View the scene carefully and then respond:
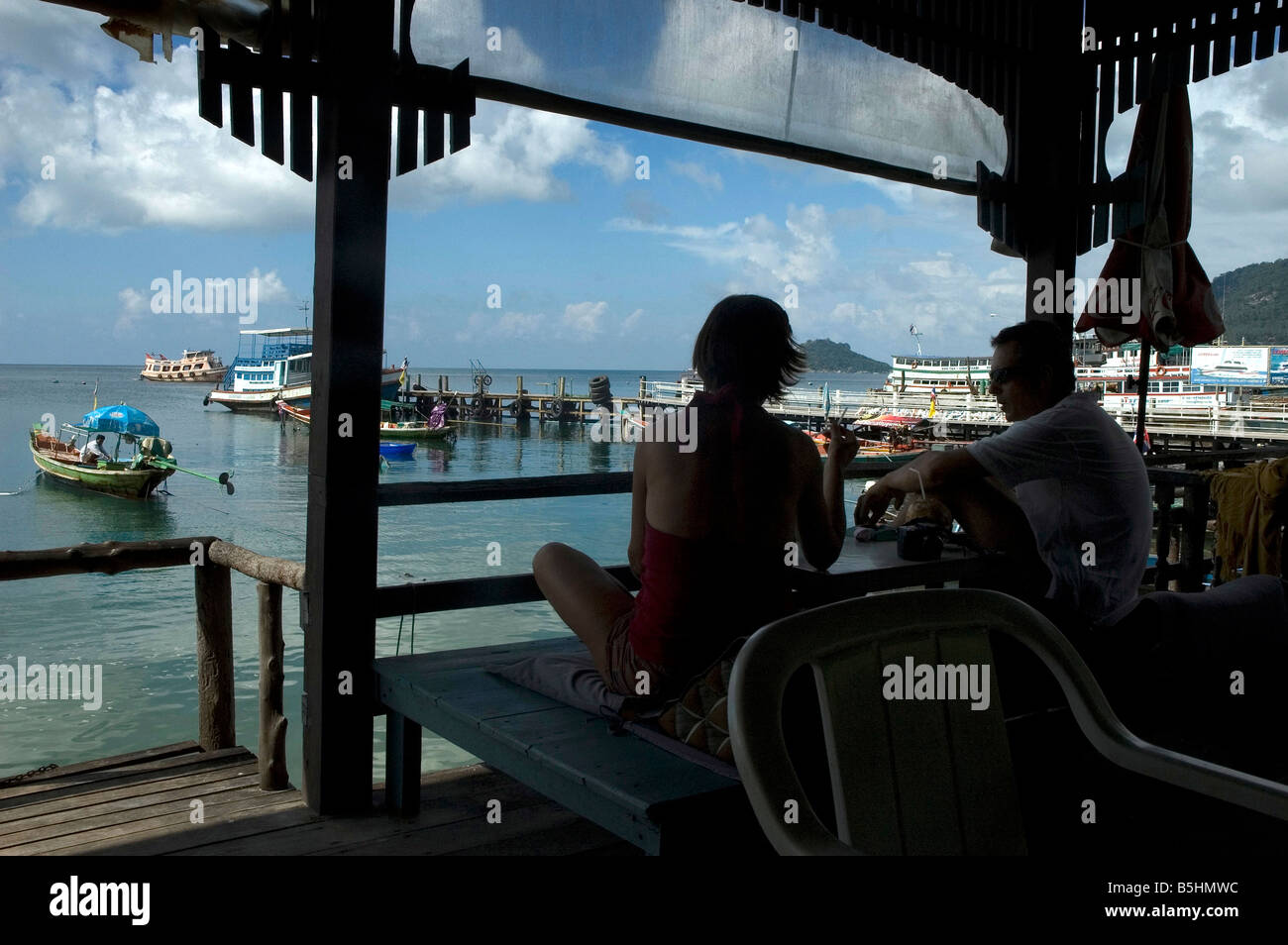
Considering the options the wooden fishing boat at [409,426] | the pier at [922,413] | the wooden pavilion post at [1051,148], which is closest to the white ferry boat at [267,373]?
the pier at [922,413]

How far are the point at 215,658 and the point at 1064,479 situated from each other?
2.99 metres

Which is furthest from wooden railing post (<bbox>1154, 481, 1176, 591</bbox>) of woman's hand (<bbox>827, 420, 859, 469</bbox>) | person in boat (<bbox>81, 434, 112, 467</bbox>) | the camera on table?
person in boat (<bbox>81, 434, 112, 467</bbox>)

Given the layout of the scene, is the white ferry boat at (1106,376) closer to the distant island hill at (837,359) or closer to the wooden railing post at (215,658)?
the distant island hill at (837,359)

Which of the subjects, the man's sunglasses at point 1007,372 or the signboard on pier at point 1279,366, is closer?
the man's sunglasses at point 1007,372

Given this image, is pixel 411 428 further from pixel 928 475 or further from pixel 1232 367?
pixel 928 475

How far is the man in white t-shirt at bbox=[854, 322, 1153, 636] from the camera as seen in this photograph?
2.41m

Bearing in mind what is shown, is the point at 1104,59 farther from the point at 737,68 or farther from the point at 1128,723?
the point at 1128,723

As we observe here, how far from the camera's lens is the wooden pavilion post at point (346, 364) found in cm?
224

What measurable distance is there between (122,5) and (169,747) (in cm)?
239

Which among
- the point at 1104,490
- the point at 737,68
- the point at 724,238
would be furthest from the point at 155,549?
the point at 724,238

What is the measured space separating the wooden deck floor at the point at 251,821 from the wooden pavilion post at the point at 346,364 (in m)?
0.17

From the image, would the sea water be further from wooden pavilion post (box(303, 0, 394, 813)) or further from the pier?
the pier

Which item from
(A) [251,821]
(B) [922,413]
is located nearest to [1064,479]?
(A) [251,821]

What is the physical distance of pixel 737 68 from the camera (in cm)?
305
